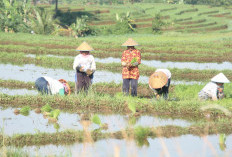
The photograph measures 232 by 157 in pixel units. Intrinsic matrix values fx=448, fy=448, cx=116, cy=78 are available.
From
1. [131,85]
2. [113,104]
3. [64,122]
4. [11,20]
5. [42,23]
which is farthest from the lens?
[11,20]

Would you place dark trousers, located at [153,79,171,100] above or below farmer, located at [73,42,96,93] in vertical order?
below

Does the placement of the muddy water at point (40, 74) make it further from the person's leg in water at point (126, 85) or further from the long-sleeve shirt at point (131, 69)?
the long-sleeve shirt at point (131, 69)

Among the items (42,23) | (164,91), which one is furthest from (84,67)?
(42,23)

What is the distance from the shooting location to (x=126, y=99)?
25.0 feet

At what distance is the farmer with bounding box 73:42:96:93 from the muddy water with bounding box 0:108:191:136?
116 centimetres

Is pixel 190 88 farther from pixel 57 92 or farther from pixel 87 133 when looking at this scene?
pixel 87 133

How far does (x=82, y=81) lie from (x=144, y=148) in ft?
10.8

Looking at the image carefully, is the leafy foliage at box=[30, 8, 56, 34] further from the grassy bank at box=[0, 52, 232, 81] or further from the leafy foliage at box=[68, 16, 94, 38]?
the grassy bank at box=[0, 52, 232, 81]

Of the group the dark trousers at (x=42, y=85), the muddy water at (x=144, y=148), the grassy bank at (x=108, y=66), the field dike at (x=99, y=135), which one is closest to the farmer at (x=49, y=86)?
the dark trousers at (x=42, y=85)

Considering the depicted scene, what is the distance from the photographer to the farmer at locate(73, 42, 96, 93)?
8141 mm

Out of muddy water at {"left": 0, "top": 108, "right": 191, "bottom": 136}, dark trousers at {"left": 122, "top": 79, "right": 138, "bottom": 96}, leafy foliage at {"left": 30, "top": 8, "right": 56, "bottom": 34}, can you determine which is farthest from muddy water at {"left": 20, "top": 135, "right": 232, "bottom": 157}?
leafy foliage at {"left": 30, "top": 8, "right": 56, "bottom": 34}

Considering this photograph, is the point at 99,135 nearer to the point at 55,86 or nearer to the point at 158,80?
the point at 158,80

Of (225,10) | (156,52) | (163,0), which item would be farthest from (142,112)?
(163,0)

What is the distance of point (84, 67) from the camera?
814 centimetres
